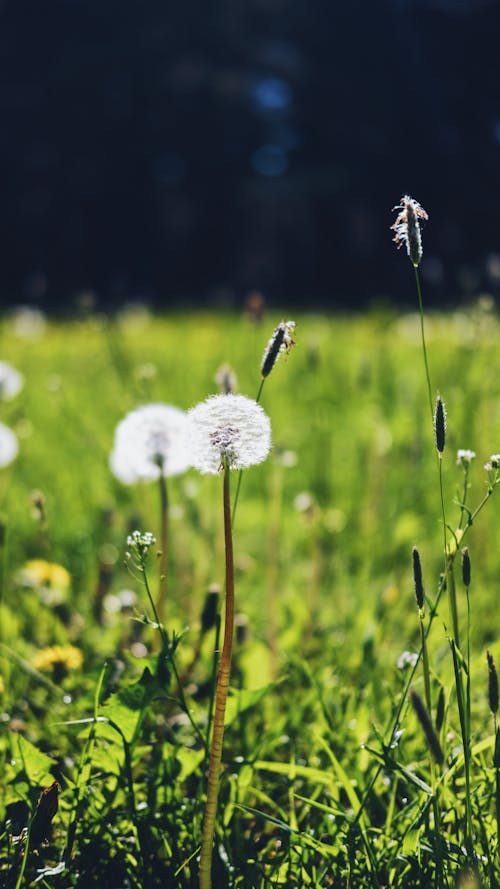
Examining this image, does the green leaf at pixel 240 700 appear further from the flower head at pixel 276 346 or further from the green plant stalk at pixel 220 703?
the flower head at pixel 276 346

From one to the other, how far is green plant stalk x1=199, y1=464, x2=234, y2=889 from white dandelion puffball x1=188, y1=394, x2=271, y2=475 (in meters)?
0.02

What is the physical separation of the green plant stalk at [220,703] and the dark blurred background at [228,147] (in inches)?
318

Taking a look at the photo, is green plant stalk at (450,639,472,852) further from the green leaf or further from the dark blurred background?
the dark blurred background

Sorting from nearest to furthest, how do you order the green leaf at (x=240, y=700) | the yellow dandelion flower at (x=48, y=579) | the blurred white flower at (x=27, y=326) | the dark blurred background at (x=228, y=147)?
the green leaf at (x=240, y=700)
the yellow dandelion flower at (x=48, y=579)
the blurred white flower at (x=27, y=326)
the dark blurred background at (x=228, y=147)

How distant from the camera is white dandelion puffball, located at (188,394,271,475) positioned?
0.78m

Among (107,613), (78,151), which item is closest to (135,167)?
(78,151)

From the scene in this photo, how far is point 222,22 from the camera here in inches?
525

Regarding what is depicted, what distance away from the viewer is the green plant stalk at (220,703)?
2.51 feet

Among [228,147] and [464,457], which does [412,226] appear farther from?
[228,147]

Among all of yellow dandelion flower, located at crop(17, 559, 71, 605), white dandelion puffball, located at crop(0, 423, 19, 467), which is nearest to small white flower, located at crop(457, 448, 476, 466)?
yellow dandelion flower, located at crop(17, 559, 71, 605)

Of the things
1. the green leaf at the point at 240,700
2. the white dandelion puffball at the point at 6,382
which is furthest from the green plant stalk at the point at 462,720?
the white dandelion puffball at the point at 6,382

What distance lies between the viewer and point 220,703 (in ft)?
2.60

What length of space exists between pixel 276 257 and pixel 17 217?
378 centimetres

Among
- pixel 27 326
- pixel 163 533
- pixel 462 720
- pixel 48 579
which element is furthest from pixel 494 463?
pixel 27 326
